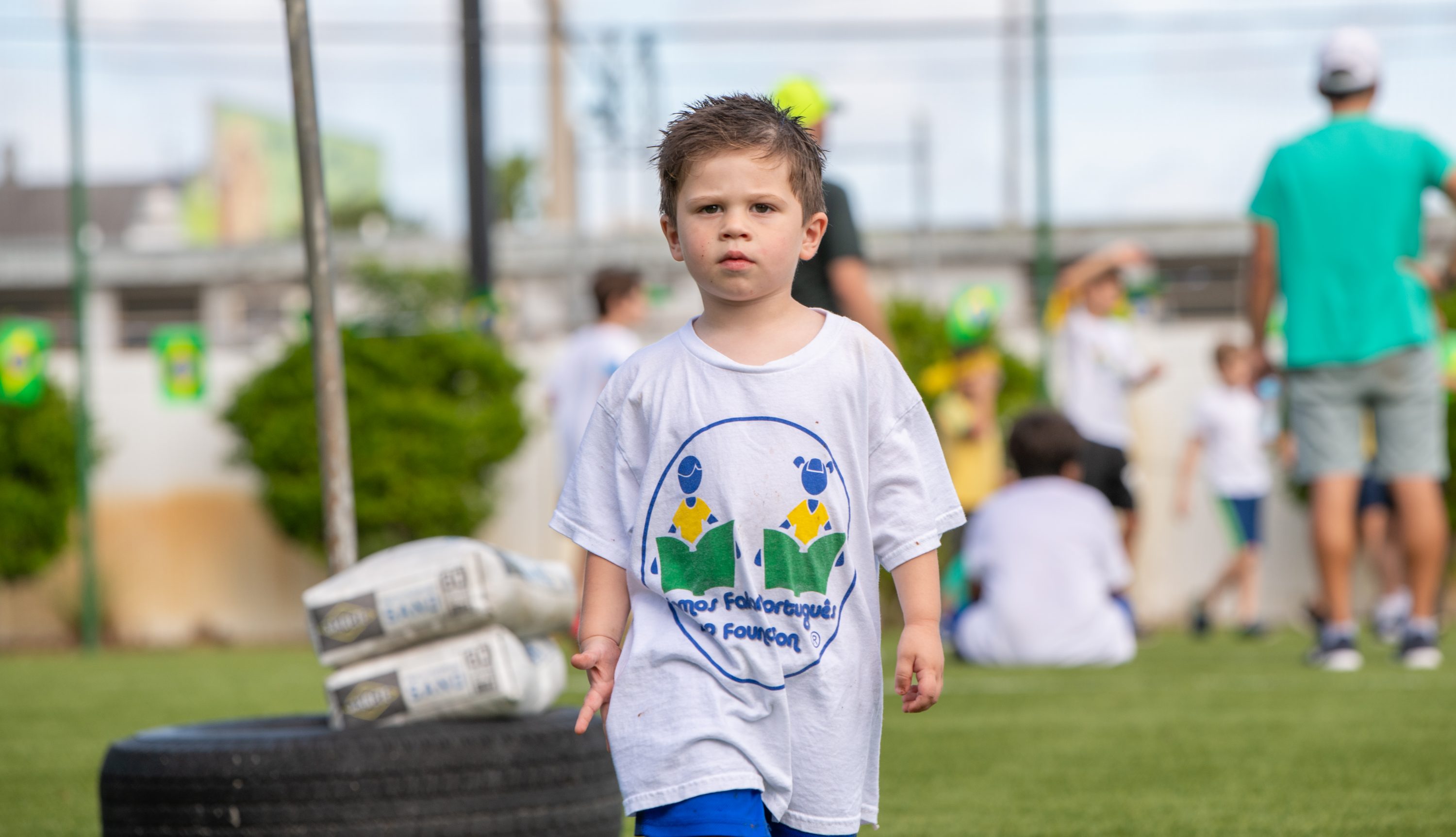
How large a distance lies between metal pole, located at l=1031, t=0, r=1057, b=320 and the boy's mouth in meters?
8.28

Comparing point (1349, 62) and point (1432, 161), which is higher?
point (1349, 62)

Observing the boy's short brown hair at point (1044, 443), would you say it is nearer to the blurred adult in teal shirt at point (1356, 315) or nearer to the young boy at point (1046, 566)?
the young boy at point (1046, 566)

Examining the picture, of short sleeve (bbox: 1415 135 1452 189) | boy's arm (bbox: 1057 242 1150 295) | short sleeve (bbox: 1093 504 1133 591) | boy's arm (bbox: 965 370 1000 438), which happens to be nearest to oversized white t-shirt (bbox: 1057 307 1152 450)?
boy's arm (bbox: 1057 242 1150 295)

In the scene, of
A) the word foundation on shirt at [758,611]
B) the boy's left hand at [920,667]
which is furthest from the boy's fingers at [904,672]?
the word foundation on shirt at [758,611]

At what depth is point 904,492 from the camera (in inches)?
83.3

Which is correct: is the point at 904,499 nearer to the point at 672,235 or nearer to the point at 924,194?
the point at 672,235

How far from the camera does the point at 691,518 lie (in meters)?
2.06

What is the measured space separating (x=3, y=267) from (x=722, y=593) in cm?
1244

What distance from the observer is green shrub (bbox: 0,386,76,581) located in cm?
1015

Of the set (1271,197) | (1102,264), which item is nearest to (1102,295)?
(1102,264)

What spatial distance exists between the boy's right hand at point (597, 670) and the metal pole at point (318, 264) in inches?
44.2

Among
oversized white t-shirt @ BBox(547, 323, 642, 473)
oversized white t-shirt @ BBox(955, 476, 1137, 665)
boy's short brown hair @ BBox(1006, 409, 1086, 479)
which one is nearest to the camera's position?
oversized white t-shirt @ BBox(955, 476, 1137, 665)

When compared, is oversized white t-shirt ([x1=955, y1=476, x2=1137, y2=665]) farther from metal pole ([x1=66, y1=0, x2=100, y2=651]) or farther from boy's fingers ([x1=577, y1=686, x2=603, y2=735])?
metal pole ([x1=66, y1=0, x2=100, y2=651])

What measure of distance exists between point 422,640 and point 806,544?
1.16m
